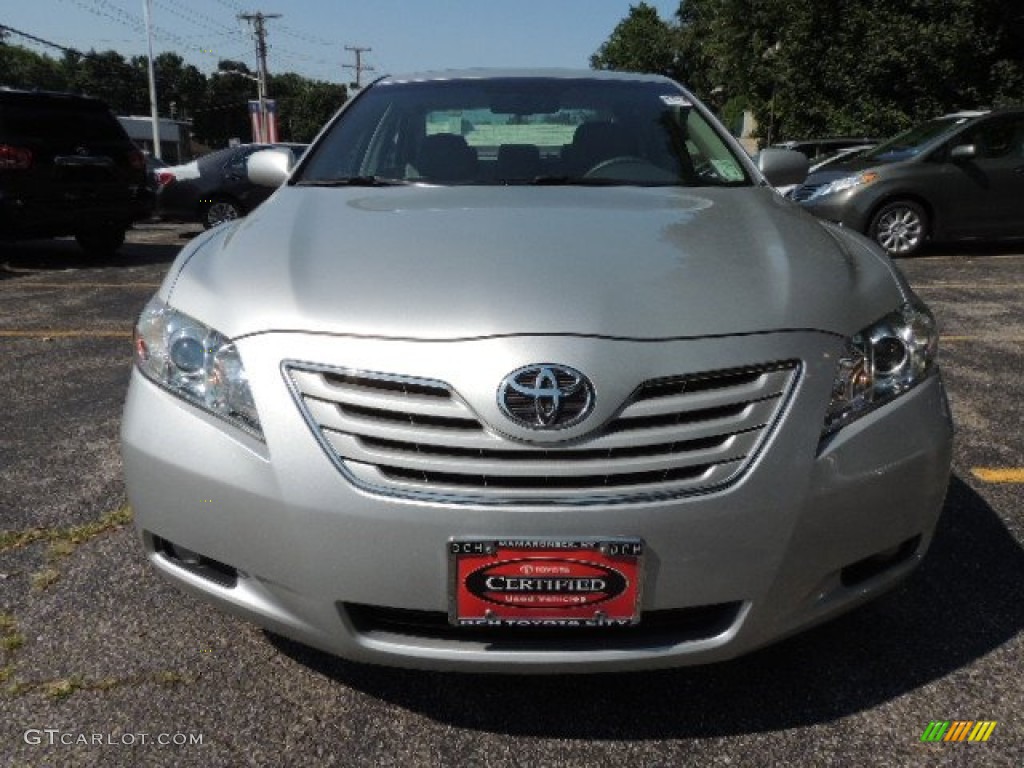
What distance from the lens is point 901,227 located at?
880 cm

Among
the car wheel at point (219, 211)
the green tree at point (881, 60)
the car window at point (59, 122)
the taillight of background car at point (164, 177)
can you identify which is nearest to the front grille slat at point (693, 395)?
the car window at point (59, 122)

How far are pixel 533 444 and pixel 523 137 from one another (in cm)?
165

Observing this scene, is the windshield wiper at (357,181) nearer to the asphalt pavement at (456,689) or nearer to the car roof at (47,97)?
the asphalt pavement at (456,689)

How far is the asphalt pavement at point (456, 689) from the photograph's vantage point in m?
1.74

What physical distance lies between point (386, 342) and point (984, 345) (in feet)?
15.2

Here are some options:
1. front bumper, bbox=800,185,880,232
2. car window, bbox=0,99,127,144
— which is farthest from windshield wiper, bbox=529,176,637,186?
car window, bbox=0,99,127,144

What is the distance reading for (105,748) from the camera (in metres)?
1.75

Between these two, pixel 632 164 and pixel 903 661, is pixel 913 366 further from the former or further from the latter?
pixel 632 164

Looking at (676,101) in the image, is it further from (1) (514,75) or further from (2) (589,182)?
(2) (589,182)

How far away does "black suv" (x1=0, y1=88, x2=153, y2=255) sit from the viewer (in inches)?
318

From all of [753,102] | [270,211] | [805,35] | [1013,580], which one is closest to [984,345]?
[1013,580]

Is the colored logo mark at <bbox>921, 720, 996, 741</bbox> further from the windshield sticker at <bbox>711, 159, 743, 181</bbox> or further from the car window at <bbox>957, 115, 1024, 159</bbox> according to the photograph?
the car window at <bbox>957, 115, 1024, 159</bbox>

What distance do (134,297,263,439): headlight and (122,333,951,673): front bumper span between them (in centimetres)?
4

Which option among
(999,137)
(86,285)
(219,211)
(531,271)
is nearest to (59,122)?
(86,285)
